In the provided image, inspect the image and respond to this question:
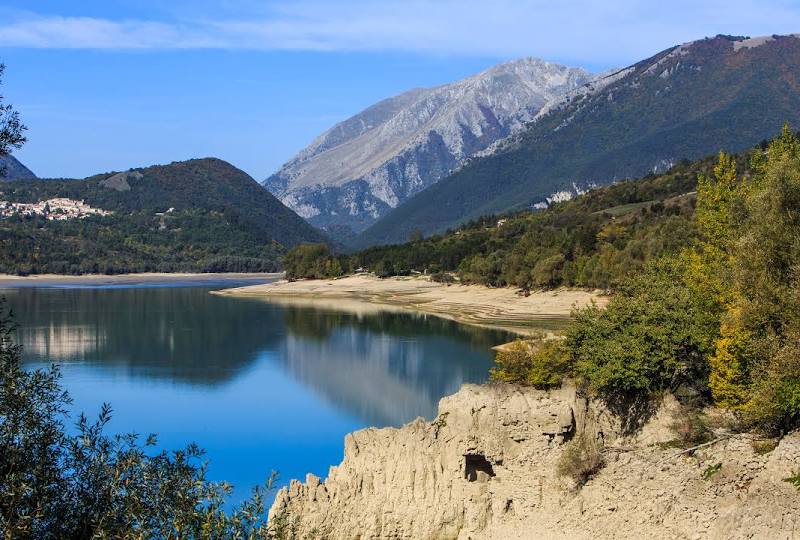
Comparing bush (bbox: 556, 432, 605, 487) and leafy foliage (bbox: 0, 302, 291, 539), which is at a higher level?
leafy foliage (bbox: 0, 302, 291, 539)

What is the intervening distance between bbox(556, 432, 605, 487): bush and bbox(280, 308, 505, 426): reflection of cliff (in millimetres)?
21576

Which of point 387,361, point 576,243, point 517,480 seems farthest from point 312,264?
point 517,480

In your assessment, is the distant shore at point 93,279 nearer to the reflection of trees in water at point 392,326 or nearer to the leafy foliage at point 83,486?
the reflection of trees in water at point 392,326

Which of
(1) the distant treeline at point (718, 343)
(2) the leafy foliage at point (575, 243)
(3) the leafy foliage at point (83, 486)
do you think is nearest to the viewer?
(3) the leafy foliage at point (83, 486)

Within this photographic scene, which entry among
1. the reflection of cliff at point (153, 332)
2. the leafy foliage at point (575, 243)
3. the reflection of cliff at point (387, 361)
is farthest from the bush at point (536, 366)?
the reflection of cliff at point (153, 332)

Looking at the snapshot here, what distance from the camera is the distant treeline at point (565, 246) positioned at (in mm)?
79250

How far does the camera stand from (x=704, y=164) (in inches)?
5517

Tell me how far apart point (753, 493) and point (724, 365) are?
634cm

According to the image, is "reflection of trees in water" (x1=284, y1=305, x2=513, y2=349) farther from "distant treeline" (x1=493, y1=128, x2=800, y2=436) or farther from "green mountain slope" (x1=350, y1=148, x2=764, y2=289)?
"distant treeline" (x1=493, y1=128, x2=800, y2=436)

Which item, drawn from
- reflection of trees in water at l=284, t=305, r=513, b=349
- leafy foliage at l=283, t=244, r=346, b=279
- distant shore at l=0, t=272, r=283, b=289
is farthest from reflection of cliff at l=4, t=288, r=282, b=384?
distant shore at l=0, t=272, r=283, b=289

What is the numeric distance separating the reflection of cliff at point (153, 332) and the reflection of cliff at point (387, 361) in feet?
13.4

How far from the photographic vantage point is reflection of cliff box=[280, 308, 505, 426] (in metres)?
43.8

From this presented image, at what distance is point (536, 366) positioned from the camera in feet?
75.2

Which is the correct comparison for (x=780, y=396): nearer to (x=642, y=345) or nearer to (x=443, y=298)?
(x=642, y=345)
